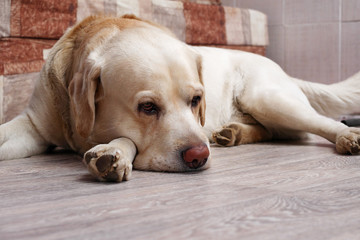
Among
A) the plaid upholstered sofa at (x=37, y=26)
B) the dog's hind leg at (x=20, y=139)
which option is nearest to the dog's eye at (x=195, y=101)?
the dog's hind leg at (x=20, y=139)

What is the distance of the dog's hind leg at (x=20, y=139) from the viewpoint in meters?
2.23

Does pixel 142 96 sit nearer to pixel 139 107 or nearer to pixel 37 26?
pixel 139 107

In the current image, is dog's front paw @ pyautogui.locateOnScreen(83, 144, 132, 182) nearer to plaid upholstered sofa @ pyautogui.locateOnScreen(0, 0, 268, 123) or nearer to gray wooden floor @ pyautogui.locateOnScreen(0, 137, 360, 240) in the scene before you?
gray wooden floor @ pyautogui.locateOnScreen(0, 137, 360, 240)

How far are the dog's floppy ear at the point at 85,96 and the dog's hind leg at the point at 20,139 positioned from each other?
1.30 ft

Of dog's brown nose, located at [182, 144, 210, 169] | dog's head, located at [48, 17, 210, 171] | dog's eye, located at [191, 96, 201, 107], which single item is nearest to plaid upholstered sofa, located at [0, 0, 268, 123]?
dog's head, located at [48, 17, 210, 171]

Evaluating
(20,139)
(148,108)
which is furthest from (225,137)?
(20,139)

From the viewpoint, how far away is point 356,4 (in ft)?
13.9

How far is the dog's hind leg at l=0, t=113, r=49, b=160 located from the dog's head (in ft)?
1.01

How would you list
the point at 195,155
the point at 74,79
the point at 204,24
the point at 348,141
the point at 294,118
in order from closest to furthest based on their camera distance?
the point at 195,155 < the point at 74,79 < the point at 348,141 < the point at 294,118 < the point at 204,24

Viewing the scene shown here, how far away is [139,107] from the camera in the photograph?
1929mm

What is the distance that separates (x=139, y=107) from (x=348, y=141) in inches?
36.6

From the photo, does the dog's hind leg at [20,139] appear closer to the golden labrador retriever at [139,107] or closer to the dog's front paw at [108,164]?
the golden labrador retriever at [139,107]

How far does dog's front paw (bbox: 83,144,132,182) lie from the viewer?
166cm

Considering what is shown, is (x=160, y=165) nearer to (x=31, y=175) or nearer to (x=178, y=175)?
(x=178, y=175)
